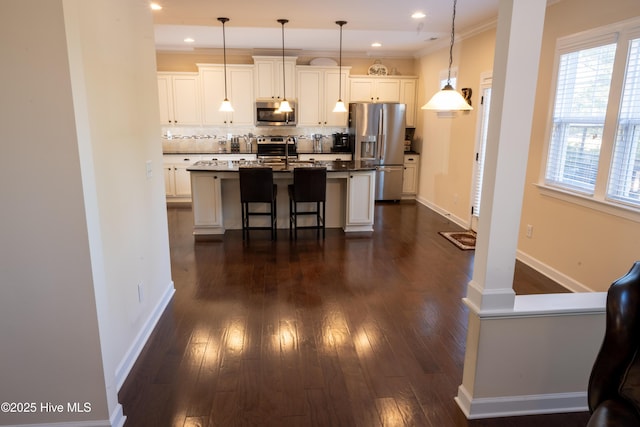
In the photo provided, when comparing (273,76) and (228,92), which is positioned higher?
(273,76)

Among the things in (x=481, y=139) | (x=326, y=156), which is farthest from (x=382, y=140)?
(x=481, y=139)

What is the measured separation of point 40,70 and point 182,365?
1.81 meters

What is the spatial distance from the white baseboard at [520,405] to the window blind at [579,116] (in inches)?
83.6

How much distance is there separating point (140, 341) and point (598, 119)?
4036 millimetres

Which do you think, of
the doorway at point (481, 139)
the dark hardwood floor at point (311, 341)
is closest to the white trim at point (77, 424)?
the dark hardwood floor at point (311, 341)

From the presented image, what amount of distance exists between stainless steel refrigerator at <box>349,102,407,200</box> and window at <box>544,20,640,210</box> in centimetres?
356

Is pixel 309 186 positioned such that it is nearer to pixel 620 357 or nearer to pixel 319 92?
pixel 319 92

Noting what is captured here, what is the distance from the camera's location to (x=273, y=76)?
7.41 metres

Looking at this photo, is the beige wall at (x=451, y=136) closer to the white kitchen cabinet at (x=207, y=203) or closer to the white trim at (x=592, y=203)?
the white trim at (x=592, y=203)

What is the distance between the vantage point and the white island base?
529cm

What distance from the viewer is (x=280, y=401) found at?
88.1 inches

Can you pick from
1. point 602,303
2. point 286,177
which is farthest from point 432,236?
point 602,303

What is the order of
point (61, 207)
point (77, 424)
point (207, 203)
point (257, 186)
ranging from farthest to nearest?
point (207, 203), point (257, 186), point (77, 424), point (61, 207)

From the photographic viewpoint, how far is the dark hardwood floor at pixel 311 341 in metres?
2.17
